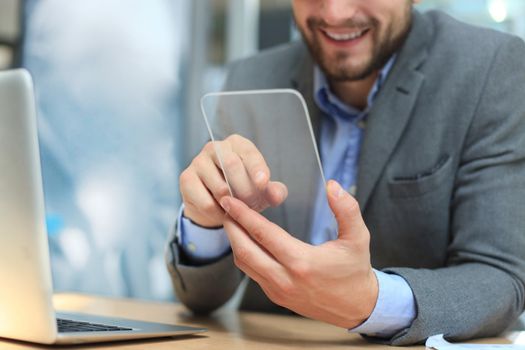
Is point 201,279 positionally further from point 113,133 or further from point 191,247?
point 113,133

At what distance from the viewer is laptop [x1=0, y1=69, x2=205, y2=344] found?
2.30 ft

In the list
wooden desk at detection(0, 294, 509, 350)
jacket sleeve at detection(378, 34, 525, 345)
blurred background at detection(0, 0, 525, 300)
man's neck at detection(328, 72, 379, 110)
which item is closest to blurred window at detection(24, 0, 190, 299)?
blurred background at detection(0, 0, 525, 300)

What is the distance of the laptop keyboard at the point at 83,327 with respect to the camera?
86cm

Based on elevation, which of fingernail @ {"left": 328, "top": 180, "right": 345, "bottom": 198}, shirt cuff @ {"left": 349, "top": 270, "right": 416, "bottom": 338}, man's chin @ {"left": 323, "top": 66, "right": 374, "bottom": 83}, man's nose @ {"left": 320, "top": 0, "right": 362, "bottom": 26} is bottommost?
shirt cuff @ {"left": 349, "top": 270, "right": 416, "bottom": 338}

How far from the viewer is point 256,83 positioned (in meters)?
1.48

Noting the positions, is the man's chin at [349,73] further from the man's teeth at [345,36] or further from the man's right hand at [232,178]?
the man's right hand at [232,178]

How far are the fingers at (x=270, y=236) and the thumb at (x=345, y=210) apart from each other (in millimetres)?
55

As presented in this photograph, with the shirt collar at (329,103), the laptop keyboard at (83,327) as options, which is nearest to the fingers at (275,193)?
the laptop keyboard at (83,327)

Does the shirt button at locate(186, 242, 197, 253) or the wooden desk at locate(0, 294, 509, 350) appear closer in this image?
the wooden desk at locate(0, 294, 509, 350)

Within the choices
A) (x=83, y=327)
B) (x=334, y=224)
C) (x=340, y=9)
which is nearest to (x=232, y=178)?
(x=334, y=224)

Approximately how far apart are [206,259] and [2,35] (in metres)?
1.69

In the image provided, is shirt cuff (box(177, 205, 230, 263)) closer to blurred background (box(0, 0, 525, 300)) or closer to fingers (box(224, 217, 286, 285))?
fingers (box(224, 217, 286, 285))

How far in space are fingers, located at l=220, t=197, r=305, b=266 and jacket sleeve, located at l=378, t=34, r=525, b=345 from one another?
0.21m

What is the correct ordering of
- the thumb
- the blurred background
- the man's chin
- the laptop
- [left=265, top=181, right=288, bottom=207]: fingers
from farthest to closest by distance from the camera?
1. the blurred background
2. the man's chin
3. [left=265, top=181, right=288, bottom=207]: fingers
4. the thumb
5. the laptop
